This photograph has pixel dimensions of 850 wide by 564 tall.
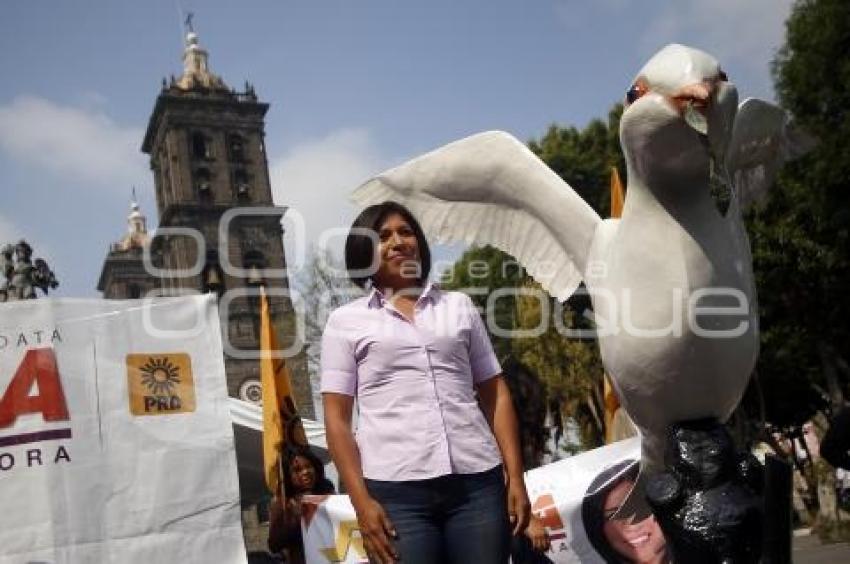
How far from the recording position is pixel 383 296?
267cm

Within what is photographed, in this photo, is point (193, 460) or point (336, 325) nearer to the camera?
point (336, 325)

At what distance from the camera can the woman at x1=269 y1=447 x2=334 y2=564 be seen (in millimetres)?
5852

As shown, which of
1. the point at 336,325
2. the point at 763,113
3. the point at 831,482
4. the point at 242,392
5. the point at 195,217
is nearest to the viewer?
the point at 336,325

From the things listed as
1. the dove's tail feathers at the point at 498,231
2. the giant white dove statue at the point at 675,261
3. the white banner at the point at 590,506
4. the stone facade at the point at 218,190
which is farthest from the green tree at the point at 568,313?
the stone facade at the point at 218,190

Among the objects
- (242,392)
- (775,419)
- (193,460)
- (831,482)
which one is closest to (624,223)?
(193,460)

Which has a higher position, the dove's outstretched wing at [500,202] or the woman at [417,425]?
the dove's outstretched wing at [500,202]

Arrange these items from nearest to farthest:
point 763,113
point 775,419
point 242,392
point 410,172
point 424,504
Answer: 1. point 424,504
2. point 763,113
3. point 410,172
4. point 775,419
5. point 242,392

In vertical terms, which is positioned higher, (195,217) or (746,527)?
(195,217)

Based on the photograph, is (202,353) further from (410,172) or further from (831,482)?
(831,482)

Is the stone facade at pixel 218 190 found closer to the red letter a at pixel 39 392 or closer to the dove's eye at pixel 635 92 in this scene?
the red letter a at pixel 39 392

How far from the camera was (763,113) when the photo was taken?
3.07 m

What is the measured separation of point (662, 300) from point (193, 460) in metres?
3.84

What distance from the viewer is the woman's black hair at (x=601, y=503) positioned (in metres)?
5.03

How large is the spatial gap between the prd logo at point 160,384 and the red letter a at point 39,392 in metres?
0.41
